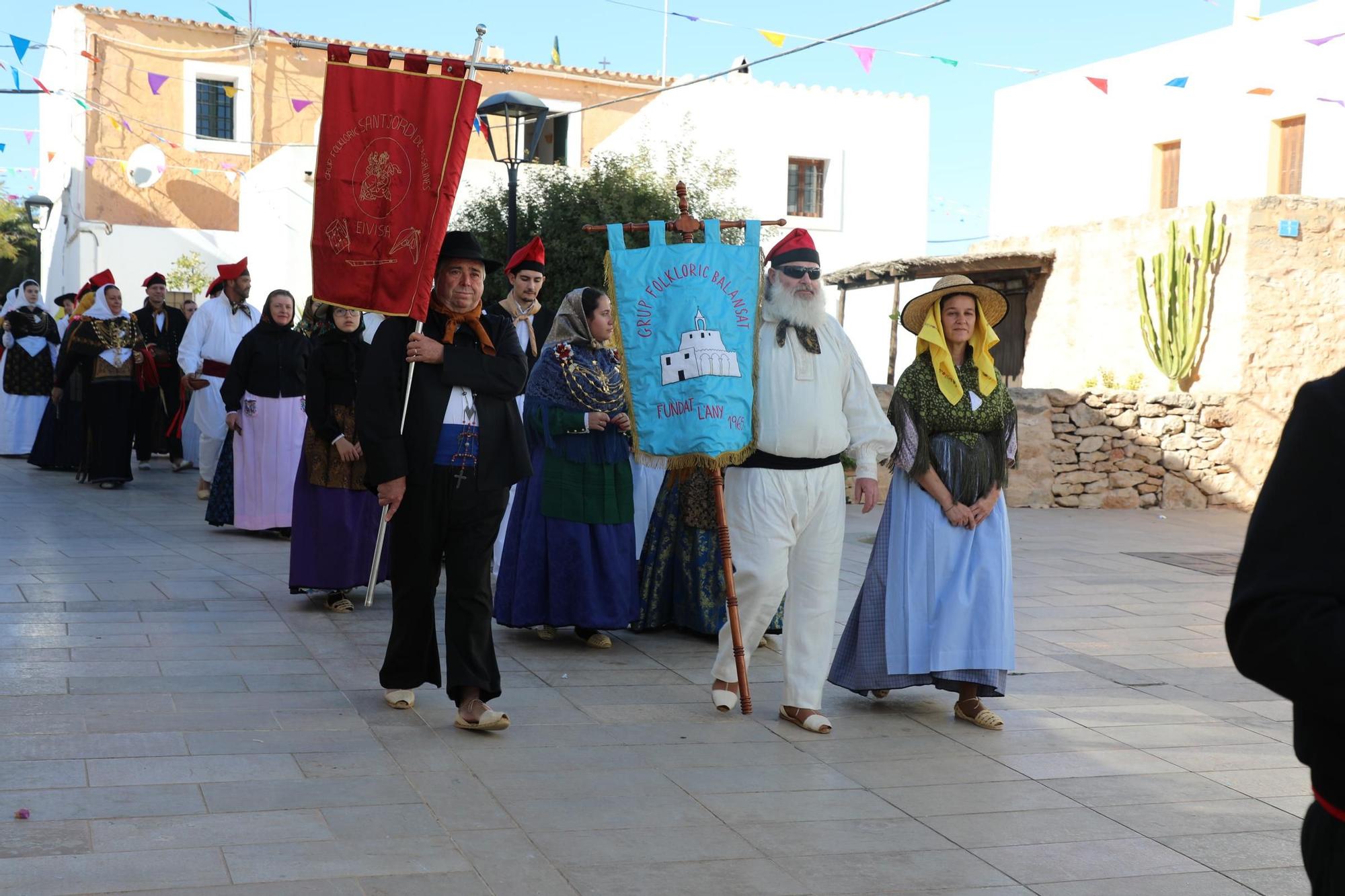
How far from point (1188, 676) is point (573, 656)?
9.40 feet

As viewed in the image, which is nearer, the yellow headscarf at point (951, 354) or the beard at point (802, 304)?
the beard at point (802, 304)

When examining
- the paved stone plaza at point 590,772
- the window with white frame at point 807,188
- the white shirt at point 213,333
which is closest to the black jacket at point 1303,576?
the paved stone plaza at point 590,772

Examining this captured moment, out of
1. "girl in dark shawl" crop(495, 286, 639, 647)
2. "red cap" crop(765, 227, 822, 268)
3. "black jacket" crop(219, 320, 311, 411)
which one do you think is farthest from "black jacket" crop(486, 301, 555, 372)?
"red cap" crop(765, 227, 822, 268)

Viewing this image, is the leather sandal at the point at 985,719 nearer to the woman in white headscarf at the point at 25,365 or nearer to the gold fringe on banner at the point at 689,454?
the gold fringe on banner at the point at 689,454

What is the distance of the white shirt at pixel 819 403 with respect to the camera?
5.30 meters

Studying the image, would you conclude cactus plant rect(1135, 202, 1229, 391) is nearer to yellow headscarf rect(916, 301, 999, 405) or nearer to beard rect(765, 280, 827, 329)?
yellow headscarf rect(916, 301, 999, 405)

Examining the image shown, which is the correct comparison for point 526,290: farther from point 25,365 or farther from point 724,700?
point 25,365

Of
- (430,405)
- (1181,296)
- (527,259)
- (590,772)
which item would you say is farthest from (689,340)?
(1181,296)

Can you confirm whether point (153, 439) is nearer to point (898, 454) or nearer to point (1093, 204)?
point (898, 454)

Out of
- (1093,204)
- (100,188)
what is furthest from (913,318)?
(100,188)

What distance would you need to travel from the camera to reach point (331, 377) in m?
7.65

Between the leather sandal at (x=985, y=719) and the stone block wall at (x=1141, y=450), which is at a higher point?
the stone block wall at (x=1141, y=450)

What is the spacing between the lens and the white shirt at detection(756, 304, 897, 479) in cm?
530

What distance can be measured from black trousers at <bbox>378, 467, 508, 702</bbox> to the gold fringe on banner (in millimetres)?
752
